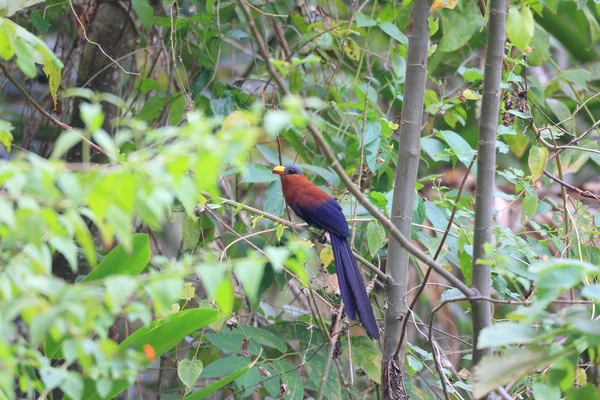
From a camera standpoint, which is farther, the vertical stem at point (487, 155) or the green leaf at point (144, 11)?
the green leaf at point (144, 11)

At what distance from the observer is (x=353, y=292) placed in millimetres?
2648

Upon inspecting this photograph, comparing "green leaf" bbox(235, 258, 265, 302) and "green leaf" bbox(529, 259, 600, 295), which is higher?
"green leaf" bbox(529, 259, 600, 295)

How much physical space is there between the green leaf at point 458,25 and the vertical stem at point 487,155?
1284 mm

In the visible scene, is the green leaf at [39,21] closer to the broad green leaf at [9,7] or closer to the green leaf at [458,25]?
the broad green leaf at [9,7]

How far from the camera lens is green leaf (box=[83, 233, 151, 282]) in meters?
2.21

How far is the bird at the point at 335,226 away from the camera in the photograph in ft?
8.56

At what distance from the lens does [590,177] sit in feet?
17.8

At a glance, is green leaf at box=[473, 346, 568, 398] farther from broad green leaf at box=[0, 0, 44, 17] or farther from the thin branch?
broad green leaf at box=[0, 0, 44, 17]

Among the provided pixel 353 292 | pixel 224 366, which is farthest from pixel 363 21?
pixel 224 366

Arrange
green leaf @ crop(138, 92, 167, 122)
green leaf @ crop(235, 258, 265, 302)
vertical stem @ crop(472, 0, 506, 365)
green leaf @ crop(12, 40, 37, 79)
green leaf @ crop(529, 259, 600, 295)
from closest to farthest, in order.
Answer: green leaf @ crop(235, 258, 265, 302) → green leaf @ crop(529, 259, 600, 295) → green leaf @ crop(12, 40, 37, 79) → vertical stem @ crop(472, 0, 506, 365) → green leaf @ crop(138, 92, 167, 122)

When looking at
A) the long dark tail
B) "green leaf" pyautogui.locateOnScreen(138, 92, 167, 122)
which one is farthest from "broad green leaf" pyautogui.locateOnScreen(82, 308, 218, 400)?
"green leaf" pyautogui.locateOnScreen(138, 92, 167, 122)

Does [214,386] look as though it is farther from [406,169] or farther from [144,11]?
[144,11]

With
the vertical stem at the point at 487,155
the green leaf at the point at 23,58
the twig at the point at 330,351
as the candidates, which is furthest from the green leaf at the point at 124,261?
the vertical stem at the point at 487,155

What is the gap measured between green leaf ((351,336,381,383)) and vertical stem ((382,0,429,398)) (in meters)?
0.57
